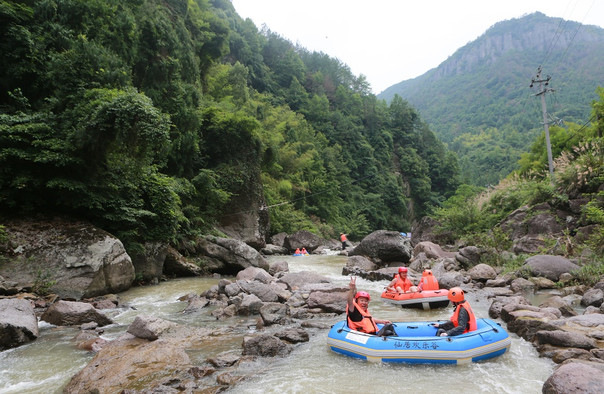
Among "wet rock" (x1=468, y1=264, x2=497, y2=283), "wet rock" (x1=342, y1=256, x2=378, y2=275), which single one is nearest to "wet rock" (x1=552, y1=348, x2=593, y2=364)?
Result: "wet rock" (x1=468, y1=264, x2=497, y2=283)

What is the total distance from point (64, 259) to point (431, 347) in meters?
8.39

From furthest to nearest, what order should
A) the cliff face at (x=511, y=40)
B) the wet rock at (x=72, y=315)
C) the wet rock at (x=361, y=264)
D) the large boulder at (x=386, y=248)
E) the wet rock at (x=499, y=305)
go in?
the cliff face at (x=511, y=40), the large boulder at (x=386, y=248), the wet rock at (x=361, y=264), the wet rock at (x=499, y=305), the wet rock at (x=72, y=315)

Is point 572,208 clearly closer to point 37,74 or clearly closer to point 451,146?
point 37,74

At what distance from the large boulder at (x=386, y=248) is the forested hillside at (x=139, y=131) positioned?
7.54 meters

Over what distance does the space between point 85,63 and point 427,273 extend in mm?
11636

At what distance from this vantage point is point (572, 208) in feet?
44.7

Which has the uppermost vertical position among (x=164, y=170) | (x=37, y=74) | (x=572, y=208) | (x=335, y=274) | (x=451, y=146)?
(x=451, y=146)

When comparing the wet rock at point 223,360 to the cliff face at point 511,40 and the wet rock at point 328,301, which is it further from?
the cliff face at point 511,40

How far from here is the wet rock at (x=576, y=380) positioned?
388cm

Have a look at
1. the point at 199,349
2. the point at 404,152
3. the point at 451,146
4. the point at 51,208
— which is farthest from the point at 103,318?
the point at 451,146

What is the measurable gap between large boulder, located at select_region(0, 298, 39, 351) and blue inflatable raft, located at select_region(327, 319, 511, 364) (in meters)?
5.28

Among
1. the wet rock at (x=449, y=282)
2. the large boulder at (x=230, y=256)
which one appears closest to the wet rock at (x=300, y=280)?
the large boulder at (x=230, y=256)

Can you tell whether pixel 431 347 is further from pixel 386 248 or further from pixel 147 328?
pixel 386 248

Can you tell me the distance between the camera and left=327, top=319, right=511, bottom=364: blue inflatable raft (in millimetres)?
5457
